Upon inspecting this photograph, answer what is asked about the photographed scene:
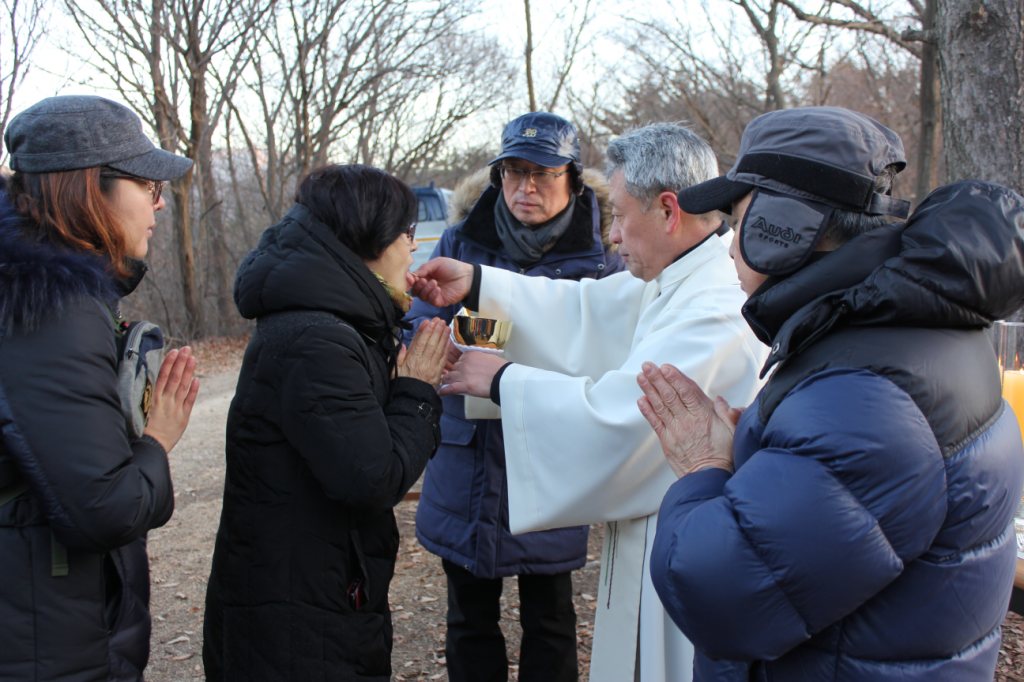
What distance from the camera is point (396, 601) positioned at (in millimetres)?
4113

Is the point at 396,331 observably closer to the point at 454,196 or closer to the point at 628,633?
the point at 628,633

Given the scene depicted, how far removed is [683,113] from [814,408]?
15.2m

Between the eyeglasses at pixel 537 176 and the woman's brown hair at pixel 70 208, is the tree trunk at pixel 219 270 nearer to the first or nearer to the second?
the eyeglasses at pixel 537 176

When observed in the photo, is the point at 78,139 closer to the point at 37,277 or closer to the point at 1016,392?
the point at 37,277

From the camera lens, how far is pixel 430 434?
196 centimetres

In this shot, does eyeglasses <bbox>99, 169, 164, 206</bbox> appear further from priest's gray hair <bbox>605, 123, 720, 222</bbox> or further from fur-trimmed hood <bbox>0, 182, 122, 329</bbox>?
priest's gray hair <bbox>605, 123, 720, 222</bbox>

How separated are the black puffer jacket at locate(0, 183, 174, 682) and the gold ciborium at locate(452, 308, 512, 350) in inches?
43.5

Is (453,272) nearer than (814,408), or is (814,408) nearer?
(814,408)

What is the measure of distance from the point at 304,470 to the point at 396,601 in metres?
2.56

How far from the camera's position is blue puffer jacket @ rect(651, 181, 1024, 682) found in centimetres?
110

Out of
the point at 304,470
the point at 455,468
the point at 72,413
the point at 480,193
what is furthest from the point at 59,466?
the point at 480,193

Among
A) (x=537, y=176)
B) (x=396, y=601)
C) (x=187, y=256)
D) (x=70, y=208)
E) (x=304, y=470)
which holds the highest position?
(x=187, y=256)

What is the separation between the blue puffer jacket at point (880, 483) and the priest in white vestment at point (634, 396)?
0.76 metres

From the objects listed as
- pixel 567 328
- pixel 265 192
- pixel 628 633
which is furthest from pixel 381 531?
pixel 265 192
